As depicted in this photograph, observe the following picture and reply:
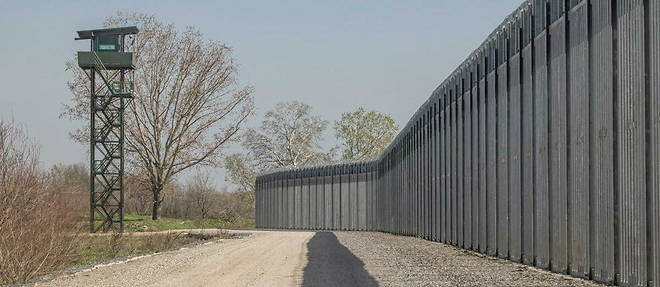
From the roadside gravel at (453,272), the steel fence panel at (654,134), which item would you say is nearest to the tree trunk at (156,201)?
the roadside gravel at (453,272)

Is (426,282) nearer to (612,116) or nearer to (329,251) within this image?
(612,116)

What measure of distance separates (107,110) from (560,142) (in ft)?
153

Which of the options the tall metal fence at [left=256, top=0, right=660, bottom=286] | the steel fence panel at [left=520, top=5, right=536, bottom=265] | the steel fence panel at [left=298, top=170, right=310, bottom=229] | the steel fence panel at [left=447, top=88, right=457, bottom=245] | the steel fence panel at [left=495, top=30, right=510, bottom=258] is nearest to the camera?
the tall metal fence at [left=256, top=0, right=660, bottom=286]

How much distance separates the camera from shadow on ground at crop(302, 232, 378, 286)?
61.7 feet

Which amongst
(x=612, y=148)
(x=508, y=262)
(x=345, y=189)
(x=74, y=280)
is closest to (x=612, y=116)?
(x=612, y=148)

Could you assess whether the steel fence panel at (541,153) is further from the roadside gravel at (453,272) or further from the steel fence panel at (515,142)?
the steel fence panel at (515,142)

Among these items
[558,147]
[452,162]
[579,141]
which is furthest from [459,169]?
[579,141]

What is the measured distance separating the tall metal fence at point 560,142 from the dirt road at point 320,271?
1038 millimetres

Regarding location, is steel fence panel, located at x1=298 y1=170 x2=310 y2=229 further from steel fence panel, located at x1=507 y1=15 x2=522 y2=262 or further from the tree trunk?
steel fence panel, located at x1=507 y1=15 x2=522 y2=262

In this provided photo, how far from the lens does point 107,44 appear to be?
63312mm

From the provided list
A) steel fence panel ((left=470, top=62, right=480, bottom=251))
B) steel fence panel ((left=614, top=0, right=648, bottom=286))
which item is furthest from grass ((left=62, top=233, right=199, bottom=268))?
steel fence panel ((left=614, top=0, right=648, bottom=286))

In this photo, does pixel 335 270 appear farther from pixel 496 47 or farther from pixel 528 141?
pixel 496 47

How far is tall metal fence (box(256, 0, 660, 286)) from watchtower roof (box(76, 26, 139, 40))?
28.4m

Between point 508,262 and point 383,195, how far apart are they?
145ft
